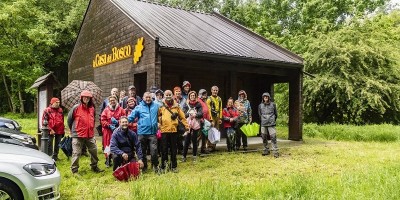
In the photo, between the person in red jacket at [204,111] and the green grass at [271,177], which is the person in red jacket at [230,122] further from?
the person in red jacket at [204,111]

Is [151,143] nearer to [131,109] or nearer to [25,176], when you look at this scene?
[131,109]

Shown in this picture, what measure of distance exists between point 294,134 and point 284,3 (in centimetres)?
2083

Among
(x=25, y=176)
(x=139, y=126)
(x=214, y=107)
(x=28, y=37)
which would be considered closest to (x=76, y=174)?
(x=139, y=126)

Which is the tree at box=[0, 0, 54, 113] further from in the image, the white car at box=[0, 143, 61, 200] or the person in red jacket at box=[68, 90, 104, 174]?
the white car at box=[0, 143, 61, 200]

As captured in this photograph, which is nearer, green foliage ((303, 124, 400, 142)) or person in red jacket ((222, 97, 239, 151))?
person in red jacket ((222, 97, 239, 151))

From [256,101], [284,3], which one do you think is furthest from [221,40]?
[284,3]

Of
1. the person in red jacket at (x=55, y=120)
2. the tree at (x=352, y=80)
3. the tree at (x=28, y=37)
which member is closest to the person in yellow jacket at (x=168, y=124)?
the person in red jacket at (x=55, y=120)

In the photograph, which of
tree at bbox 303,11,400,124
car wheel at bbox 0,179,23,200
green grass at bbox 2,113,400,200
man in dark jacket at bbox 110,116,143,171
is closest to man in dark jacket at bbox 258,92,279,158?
green grass at bbox 2,113,400,200

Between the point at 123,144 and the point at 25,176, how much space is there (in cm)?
277

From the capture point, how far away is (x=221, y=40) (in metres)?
13.0

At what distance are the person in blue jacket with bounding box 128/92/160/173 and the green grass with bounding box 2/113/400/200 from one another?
0.58m

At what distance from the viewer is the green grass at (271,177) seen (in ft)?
16.7

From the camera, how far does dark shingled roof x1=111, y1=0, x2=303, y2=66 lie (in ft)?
36.3

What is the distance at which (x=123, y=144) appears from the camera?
7.29 m
